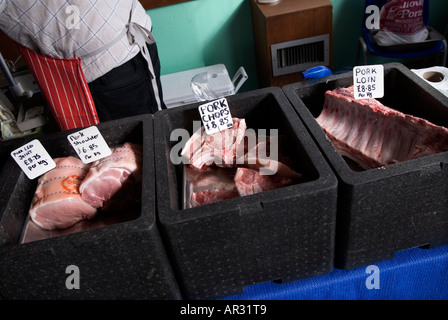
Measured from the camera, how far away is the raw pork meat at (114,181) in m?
1.06

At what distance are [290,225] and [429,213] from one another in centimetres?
39

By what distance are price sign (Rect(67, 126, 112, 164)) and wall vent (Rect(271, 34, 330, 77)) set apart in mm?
1814

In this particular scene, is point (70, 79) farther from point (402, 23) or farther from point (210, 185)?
point (402, 23)

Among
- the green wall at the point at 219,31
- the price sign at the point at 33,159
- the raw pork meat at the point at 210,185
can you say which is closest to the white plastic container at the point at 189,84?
the green wall at the point at 219,31

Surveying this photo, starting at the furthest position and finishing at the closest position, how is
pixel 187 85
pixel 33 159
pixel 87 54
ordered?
→ pixel 187 85 < pixel 87 54 < pixel 33 159

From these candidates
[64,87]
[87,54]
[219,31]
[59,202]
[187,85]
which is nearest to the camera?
[59,202]

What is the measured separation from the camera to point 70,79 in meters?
1.76

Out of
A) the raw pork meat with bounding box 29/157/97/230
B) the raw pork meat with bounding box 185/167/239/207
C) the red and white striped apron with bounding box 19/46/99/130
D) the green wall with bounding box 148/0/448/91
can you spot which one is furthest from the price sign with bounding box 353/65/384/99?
the green wall with bounding box 148/0/448/91

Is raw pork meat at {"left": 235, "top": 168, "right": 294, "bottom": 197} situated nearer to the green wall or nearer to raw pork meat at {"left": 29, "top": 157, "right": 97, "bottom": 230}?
raw pork meat at {"left": 29, "top": 157, "right": 97, "bottom": 230}

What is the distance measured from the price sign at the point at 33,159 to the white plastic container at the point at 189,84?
1.31 metres

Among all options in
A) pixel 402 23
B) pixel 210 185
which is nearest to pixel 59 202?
pixel 210 185

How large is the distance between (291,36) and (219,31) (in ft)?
2.01

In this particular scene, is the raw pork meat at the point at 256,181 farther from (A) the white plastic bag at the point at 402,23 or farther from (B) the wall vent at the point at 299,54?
(A) the white plastic bag at the point at 402,23

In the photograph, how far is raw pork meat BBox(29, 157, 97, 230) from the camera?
1.01 m
